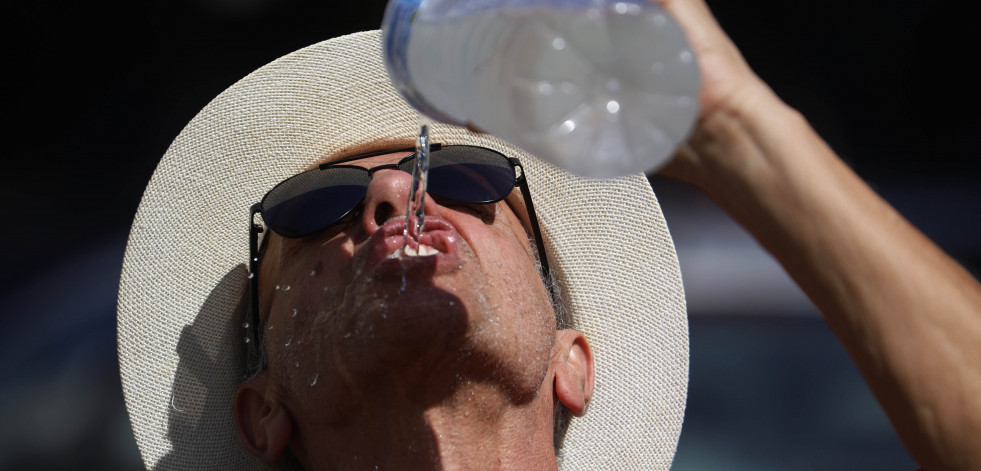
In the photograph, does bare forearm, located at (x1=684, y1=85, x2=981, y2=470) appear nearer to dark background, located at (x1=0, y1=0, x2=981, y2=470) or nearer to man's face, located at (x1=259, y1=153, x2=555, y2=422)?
man's face, located at (x1=259, y1=153, x2=555, y2=422)

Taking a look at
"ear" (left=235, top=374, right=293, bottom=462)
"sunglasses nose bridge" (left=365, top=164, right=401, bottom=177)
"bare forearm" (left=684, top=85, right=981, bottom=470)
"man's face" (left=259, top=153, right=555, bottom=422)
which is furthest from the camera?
"sunglasses nose bridge" (left=365, top=164, right=401, bottom=177)

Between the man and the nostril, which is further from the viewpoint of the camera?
the nostril

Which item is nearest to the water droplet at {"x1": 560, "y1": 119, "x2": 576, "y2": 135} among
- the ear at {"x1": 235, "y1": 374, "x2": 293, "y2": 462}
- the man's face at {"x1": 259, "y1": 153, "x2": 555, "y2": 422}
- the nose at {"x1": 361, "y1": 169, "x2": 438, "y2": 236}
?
the man's face at {"x1": 259, "y1": 153, "x2": 555, "y2": 422}

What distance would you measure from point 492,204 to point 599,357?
1.59ft

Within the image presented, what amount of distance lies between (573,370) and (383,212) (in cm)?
60

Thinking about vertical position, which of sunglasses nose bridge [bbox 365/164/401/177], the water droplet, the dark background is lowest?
the dark background

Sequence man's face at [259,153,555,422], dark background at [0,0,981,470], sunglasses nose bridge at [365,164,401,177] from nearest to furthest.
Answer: man's face at [259,153,555,422], sunglasses nose bridge at [365,164,401,177], dark background at [0,0,981,470]

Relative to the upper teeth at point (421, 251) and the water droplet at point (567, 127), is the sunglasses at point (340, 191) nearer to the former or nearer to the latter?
the upper teeth at point (421, 251)

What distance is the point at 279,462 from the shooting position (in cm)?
176

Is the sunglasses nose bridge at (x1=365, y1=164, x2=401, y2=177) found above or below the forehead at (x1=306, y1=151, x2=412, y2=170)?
above

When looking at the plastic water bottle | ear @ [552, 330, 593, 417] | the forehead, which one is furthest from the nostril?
the plastic water bottle

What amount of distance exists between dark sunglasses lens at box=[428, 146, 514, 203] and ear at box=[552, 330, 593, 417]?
1.23 ft

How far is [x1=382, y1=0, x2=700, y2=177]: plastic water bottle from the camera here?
0.87 meters

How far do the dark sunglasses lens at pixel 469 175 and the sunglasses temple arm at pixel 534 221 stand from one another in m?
0.09
